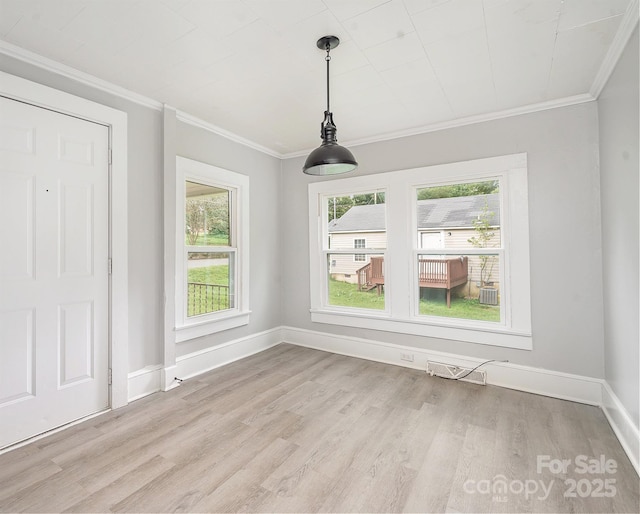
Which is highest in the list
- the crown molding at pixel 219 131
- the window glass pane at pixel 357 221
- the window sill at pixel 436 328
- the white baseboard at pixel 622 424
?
the crown molding at pixel 219 131

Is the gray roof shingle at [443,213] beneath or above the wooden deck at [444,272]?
above

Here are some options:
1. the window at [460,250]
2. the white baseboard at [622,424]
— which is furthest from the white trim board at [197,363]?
the white baseboard at [622,424]

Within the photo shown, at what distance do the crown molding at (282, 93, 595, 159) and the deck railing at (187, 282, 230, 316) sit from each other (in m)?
2.41

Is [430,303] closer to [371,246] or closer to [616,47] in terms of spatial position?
[371,246]

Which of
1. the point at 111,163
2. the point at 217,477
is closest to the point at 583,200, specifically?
the point at 217,477

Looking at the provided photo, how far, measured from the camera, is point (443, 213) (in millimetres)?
3627

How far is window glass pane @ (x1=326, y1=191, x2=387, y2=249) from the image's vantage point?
13.2ft

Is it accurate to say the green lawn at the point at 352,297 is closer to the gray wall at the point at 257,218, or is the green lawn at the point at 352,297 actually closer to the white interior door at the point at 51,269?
A: the gray wall at the point at 257,218

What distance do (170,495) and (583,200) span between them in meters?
3.80

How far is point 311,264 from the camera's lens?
4.47 m

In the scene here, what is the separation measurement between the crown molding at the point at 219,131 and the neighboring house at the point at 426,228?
1335 millimetres

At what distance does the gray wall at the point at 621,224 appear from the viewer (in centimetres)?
202

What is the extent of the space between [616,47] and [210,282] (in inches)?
158

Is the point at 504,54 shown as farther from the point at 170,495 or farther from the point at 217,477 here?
the point at 170,495
